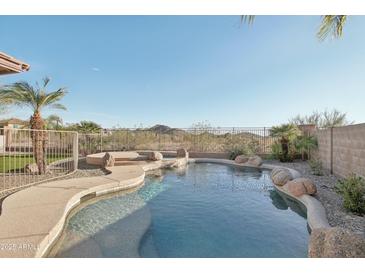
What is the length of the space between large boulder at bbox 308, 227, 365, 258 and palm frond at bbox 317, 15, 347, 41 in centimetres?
288

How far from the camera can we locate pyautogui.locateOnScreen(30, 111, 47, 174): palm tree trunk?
8.19 metres

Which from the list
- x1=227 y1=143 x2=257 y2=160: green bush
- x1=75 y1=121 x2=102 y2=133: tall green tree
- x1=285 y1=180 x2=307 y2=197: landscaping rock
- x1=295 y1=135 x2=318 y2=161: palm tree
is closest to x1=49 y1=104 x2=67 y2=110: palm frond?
x1=75 y1=121 x2=102 y2=133: tall green tree

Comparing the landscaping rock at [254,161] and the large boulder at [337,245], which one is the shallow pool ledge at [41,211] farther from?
the landscaping rock at [254,161]

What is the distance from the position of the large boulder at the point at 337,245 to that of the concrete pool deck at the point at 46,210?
1.44 m

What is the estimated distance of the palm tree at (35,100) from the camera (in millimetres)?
8188

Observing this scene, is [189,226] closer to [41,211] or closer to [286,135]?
[41,211]

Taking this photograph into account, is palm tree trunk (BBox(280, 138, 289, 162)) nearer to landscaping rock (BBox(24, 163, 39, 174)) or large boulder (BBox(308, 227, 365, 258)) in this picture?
large boulder (BBox(308, 227, 365, 258))

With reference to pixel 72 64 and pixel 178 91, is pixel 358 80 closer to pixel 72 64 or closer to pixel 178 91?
pixel 178 91

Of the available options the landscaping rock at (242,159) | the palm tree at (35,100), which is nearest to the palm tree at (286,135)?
the landscaping rock at (242,159)

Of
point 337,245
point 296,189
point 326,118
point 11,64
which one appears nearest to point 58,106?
point 11,64

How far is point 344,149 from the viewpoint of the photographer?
777 cm

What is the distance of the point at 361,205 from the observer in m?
4.66
